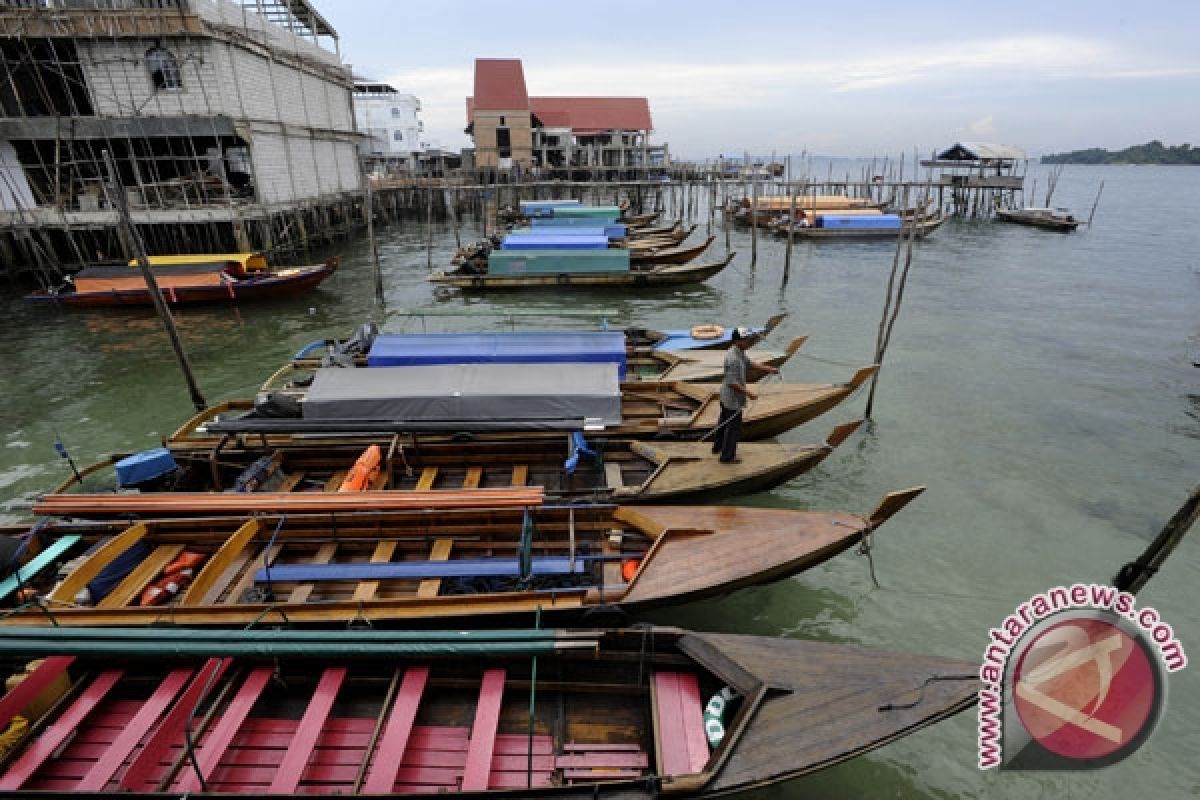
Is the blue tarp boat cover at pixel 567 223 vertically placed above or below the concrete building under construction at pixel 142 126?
below

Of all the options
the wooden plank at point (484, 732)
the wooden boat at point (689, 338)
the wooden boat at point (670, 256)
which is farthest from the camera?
the wooden boat at point (670, 256)

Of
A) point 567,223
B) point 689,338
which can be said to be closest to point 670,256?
point 567,223

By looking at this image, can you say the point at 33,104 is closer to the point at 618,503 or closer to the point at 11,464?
the point at 11,464

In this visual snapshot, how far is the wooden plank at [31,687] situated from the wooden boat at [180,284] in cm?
1977

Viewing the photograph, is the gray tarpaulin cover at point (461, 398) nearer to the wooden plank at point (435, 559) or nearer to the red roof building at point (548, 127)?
the wooden plank at point (435, 559)

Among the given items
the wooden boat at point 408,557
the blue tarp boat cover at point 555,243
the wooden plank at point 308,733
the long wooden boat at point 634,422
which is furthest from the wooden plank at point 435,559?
the blue tarp boat cover at point 555,243

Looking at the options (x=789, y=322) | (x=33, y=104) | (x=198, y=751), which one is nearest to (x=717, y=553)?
(x=198, y=751)

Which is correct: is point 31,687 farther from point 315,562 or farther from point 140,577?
point 315,562

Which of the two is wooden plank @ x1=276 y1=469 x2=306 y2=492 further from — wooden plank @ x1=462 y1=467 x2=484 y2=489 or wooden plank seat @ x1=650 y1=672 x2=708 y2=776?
wooden plank seat @ x1=650 y1=672 x2=708 y2=776

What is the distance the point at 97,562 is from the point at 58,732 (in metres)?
2.11

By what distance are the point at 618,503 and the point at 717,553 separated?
1600mm

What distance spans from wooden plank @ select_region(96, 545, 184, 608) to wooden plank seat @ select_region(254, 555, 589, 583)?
1.25 meters

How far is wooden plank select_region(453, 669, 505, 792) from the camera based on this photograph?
15.7ft

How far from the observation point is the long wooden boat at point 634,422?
8836mm
